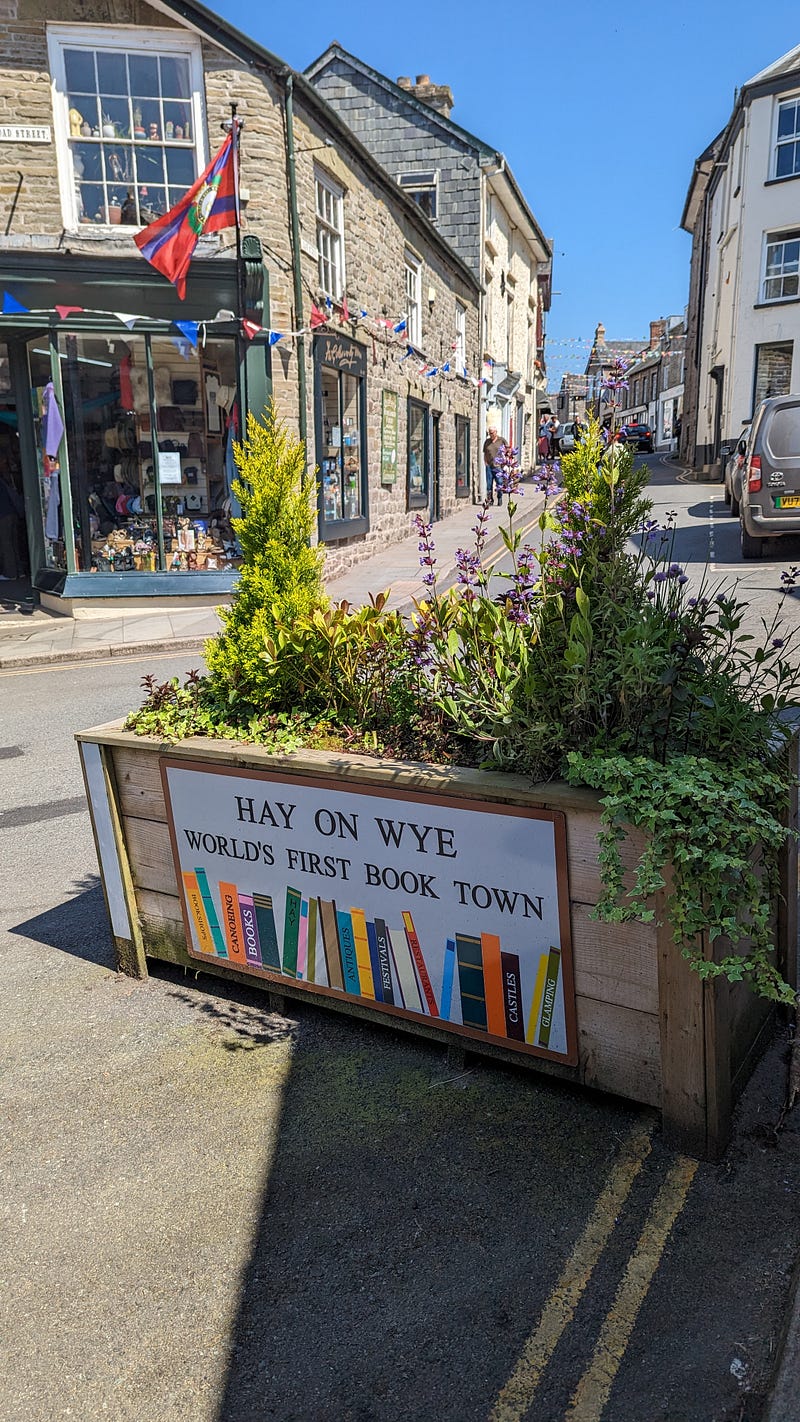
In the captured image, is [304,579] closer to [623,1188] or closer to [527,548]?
[527,548]

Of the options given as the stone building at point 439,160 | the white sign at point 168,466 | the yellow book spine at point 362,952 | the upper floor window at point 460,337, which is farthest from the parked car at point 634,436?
the stone building at point 439,160

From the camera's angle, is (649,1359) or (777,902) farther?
(777,902)

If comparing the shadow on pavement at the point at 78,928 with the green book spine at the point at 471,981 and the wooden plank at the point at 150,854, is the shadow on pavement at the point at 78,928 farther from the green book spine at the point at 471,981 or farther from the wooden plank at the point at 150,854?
the green book spine at the point at 471,981

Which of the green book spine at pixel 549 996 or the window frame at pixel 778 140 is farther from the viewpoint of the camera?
the window frame at pixel 778 140

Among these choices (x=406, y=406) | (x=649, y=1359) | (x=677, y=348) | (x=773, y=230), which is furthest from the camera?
(x=677, y=348)

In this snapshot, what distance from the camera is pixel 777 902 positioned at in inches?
128

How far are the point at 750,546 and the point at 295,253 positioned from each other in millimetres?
7338

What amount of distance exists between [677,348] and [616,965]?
66135 millimetres

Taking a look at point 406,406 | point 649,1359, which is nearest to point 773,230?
point 406,406

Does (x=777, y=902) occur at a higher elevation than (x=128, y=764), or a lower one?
lower

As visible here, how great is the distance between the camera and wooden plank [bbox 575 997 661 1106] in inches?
113

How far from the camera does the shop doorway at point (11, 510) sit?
1458 centimetres

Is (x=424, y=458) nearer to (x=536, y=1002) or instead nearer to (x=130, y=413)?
(x=130, y=413)

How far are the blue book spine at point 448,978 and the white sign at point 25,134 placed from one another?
41.2ft
